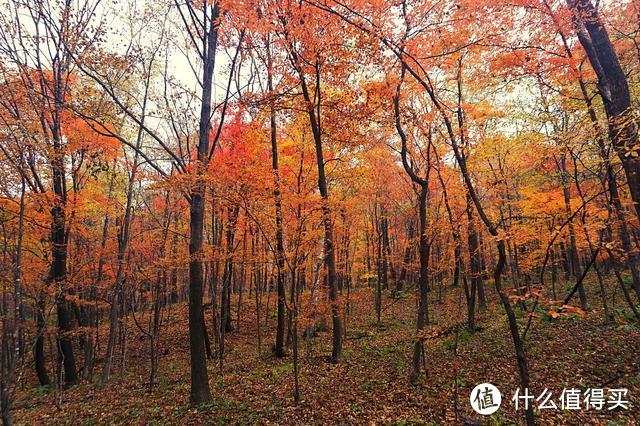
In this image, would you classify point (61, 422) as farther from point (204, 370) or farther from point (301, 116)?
point (301, 116)

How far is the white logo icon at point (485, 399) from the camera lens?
6126mm

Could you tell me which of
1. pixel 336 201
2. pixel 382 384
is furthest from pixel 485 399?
pixel 336 201

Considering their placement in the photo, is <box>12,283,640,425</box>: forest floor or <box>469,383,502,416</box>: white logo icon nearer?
<box>469,383,502,416</box>: white logo icon

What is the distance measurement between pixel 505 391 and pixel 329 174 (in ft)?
34.3

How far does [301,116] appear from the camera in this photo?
11695 millimetres

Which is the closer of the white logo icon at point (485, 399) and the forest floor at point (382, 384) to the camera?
the white logo icon at point (485, 399)

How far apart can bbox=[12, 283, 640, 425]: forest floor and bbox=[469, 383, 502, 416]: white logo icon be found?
0.55 feet

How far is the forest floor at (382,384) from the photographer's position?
6.40 meters

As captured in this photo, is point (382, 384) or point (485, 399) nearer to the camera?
point (485, 399)

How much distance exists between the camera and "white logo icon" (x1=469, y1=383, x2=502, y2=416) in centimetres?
613

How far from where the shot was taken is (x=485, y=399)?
6512mm

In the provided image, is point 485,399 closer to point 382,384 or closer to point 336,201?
point 382,384

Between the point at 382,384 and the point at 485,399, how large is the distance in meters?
2.42

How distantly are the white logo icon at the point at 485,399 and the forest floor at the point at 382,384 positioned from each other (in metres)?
0.17
